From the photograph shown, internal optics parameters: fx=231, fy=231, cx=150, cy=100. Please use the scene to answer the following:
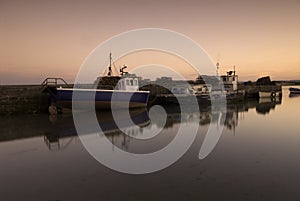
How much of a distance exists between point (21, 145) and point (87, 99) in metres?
9.72

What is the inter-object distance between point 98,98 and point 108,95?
968 mm

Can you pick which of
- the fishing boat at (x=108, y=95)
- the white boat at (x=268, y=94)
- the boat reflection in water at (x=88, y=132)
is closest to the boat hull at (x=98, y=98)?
the fishing boat at (x=108, y=95)

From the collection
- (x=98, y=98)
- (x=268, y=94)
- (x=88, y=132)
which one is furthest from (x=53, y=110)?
(x=268, y=94)

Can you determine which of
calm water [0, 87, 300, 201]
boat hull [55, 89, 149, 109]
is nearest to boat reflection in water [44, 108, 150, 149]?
calm water [0, 87, 300, 201]

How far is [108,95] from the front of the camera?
68.2 ft

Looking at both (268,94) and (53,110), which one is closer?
(53,110)

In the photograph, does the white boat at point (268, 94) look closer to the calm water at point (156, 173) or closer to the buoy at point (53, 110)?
the calm water at point (156, 173)

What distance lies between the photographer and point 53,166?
297 inches

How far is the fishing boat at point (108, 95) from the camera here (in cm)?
1916

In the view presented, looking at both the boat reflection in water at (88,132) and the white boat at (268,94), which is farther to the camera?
the white boat at (268,94)

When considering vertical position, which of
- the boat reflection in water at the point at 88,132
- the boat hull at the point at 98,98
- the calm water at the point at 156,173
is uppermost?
the boat hull at the point at 98,98

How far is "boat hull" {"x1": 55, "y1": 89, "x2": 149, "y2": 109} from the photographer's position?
62.7 ft

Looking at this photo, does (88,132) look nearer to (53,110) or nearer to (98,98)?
(98,98)

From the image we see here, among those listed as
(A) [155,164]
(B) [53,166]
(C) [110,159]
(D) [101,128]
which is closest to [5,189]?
(B) [53,166]
